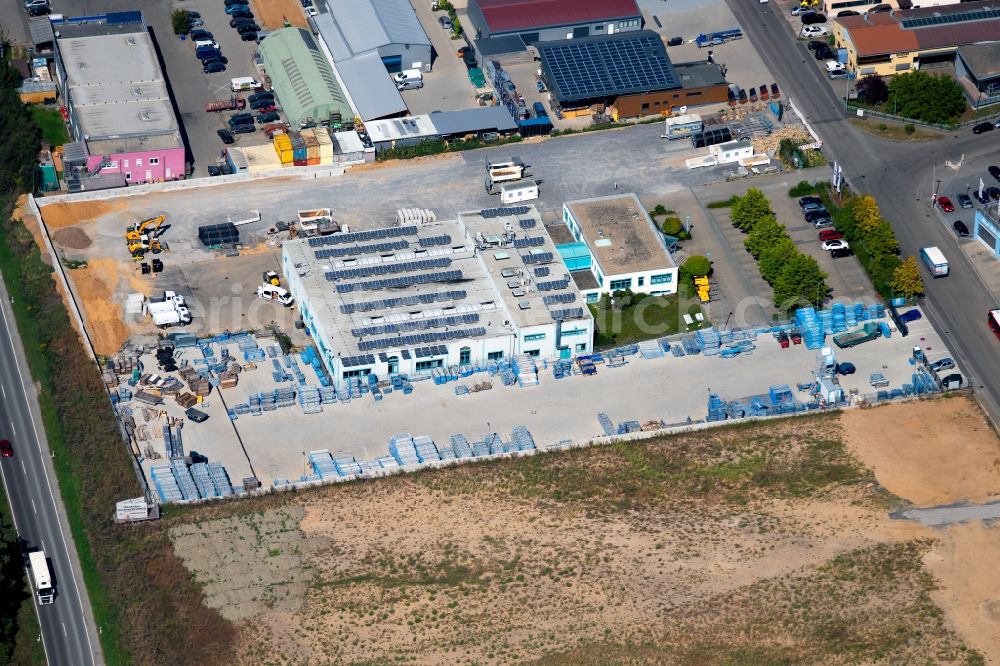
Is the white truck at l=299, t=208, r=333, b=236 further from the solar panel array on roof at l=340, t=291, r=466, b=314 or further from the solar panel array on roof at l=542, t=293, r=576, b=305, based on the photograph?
the solar panel array on roof at l=542, t=293, r=576, b=305

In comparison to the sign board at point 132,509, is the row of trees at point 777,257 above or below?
above

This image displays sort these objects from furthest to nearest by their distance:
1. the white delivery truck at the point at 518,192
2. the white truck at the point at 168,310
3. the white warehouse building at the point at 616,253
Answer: the white delivery truck at the point at 518,192 → the white warehouse building at the point at 616,253 → the white truck at the point at 168,310

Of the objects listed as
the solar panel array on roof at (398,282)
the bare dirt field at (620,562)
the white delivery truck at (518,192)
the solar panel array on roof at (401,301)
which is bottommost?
the bare dirt field at (620,562)

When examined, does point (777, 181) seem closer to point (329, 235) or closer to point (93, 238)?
point (329, 235)

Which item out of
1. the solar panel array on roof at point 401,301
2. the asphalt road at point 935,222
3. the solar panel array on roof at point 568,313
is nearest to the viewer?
the asphalt road at point 935,222

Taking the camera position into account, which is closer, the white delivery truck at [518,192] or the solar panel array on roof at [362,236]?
the solar panel array on roof at [362,236]

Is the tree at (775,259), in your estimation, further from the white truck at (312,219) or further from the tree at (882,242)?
the white truck at (312,219)

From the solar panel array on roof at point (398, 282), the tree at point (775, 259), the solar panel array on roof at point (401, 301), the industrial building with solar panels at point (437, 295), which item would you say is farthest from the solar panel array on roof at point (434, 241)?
the tree at point (775, 259)
